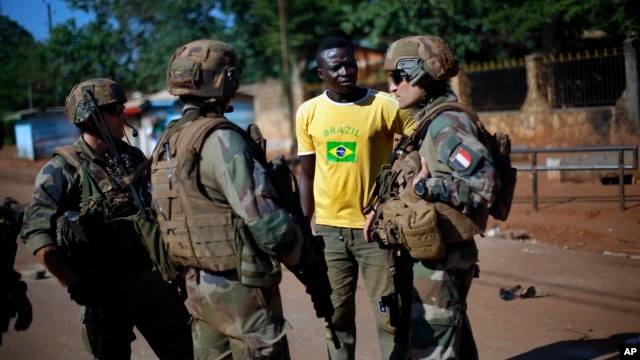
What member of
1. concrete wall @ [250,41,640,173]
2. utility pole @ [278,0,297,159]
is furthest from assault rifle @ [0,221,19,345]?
utility pole @ [278,0,297,159]

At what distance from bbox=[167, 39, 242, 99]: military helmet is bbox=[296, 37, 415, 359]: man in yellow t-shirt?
1199 millimetres

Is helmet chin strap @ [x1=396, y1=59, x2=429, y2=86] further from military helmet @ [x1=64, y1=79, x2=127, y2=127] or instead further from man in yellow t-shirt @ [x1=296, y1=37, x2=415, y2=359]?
military helmet @ [x1=64, y1=79, x2=127, y2=127]

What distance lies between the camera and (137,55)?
35.1 m

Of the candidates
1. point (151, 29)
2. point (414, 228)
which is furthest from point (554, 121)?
point (151, 29)

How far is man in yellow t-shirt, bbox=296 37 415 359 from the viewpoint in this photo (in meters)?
3.86

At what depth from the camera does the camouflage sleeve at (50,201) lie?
3.48 metres

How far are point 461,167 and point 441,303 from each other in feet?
2.19

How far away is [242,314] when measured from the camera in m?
2.79

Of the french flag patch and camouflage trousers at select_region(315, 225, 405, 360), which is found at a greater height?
the french flag patch

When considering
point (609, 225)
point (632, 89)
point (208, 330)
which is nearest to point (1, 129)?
point (208, 330)

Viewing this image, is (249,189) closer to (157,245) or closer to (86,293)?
(157,245)

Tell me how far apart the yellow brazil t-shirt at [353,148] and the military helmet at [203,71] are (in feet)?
3.91

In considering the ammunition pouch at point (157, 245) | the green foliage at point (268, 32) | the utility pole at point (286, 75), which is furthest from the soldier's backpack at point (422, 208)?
the utility pole at point (286, 75)

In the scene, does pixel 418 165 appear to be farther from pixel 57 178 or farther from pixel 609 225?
pixel 609 225
